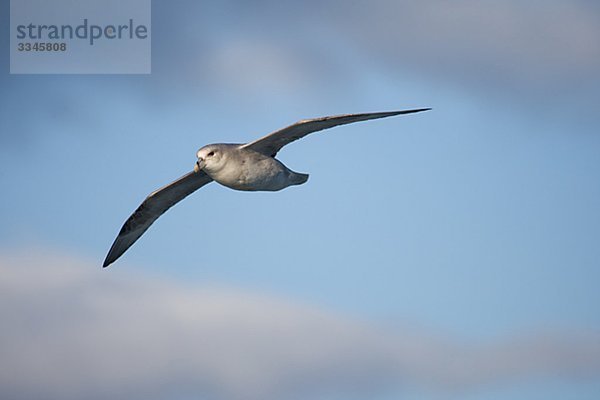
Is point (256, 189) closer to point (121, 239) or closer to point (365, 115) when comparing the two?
point (365, 115)

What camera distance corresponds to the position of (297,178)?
27312 mm

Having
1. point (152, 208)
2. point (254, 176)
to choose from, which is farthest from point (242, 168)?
point (152, 208)

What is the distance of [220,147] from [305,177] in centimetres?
300

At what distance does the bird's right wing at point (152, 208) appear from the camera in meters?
30.4

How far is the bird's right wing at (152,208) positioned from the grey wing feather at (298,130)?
160 inches

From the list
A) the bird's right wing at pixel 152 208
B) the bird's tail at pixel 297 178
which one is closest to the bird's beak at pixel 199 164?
the bird's tail at pixel 297 178

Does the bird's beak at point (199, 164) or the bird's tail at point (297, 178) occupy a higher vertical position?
the bird's beak at point (199, 164)

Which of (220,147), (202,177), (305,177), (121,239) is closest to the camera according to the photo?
(220,147)

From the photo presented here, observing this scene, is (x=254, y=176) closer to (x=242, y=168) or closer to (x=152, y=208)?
(x=242, y=168)

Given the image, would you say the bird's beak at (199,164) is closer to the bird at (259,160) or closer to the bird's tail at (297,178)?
the bird at (259,160)

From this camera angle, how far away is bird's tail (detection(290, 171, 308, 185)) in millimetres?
27141

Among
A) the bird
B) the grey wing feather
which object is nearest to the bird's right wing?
the bird

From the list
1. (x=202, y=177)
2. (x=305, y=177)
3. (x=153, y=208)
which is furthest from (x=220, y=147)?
(x=153, y=208)

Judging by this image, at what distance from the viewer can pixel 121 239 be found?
109 feet
